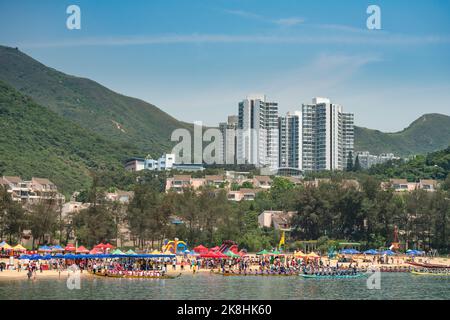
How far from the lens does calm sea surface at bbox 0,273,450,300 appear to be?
6069 cm

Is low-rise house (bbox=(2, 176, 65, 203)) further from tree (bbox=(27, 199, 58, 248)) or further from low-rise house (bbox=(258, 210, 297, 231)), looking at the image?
tree (bbox=(27, 199, 58, 248))

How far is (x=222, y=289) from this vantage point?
2606 inches

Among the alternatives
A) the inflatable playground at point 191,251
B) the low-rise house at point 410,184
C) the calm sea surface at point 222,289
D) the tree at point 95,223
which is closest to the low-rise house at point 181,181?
the low-rise house at point 410,184

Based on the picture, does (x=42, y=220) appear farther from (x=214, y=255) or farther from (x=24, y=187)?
(x=24, y=187)

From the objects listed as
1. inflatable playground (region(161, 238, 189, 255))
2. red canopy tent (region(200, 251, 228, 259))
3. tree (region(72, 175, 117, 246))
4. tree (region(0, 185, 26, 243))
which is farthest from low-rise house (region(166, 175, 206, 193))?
red canopy tent (region(200, 251, 228, 259))

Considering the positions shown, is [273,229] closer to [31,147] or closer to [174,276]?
[174,276]

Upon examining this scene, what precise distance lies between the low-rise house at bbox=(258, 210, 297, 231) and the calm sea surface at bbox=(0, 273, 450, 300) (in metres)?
47.9

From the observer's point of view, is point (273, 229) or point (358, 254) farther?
point (273, 229)

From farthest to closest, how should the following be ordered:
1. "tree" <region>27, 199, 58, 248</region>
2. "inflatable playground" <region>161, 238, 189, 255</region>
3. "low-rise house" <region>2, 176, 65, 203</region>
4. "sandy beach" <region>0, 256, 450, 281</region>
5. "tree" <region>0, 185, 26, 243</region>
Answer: "low-rise house" <region>2, 176, 65, 203</region> → "tree" <region>27, 199, 58, 248</region> → "tree" <region>0, 185, 26, 243</region> → "inflatable playground" <region>161, 238, 189, 255</region> → "sandy beach" <region>0, 256, 450, 281</region>
